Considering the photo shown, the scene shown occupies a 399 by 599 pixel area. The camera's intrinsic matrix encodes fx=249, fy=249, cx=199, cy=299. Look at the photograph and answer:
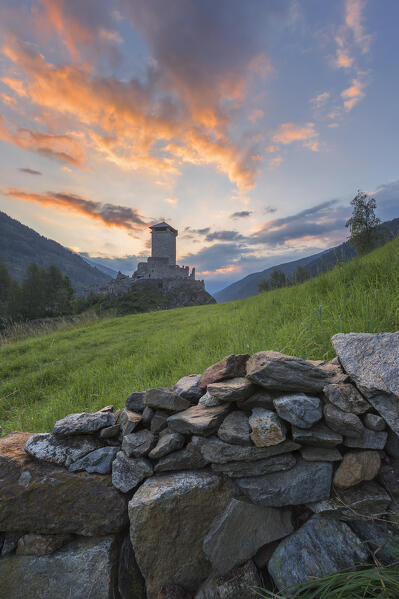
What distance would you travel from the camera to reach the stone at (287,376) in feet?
6.27

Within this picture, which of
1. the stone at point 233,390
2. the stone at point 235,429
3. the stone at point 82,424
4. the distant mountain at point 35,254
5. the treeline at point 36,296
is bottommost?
the stone at point 82,424

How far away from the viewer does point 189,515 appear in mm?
1846

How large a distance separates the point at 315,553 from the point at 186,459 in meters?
1.03

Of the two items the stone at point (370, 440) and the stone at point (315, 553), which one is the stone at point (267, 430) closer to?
the stone at point (370, 440)

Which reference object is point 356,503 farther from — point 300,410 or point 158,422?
point 158,422

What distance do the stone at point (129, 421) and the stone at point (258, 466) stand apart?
2.55 ft

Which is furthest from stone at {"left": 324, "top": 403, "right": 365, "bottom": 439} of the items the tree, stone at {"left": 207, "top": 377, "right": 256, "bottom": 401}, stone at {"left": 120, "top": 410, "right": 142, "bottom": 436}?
the tree

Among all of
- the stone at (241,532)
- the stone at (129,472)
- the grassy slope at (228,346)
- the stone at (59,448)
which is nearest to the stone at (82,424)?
the stone at (59,448)

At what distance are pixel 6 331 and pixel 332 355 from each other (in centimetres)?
1740

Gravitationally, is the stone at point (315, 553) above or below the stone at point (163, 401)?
below

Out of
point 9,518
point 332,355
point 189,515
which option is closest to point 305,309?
point 332,355

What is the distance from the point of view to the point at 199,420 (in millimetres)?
2000

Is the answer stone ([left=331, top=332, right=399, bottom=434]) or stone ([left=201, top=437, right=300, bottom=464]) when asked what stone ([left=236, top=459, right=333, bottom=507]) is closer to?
stone ([left=201, top=437, right=300, bottom=464])

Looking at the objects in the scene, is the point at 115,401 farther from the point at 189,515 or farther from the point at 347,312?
the point at 347,312
